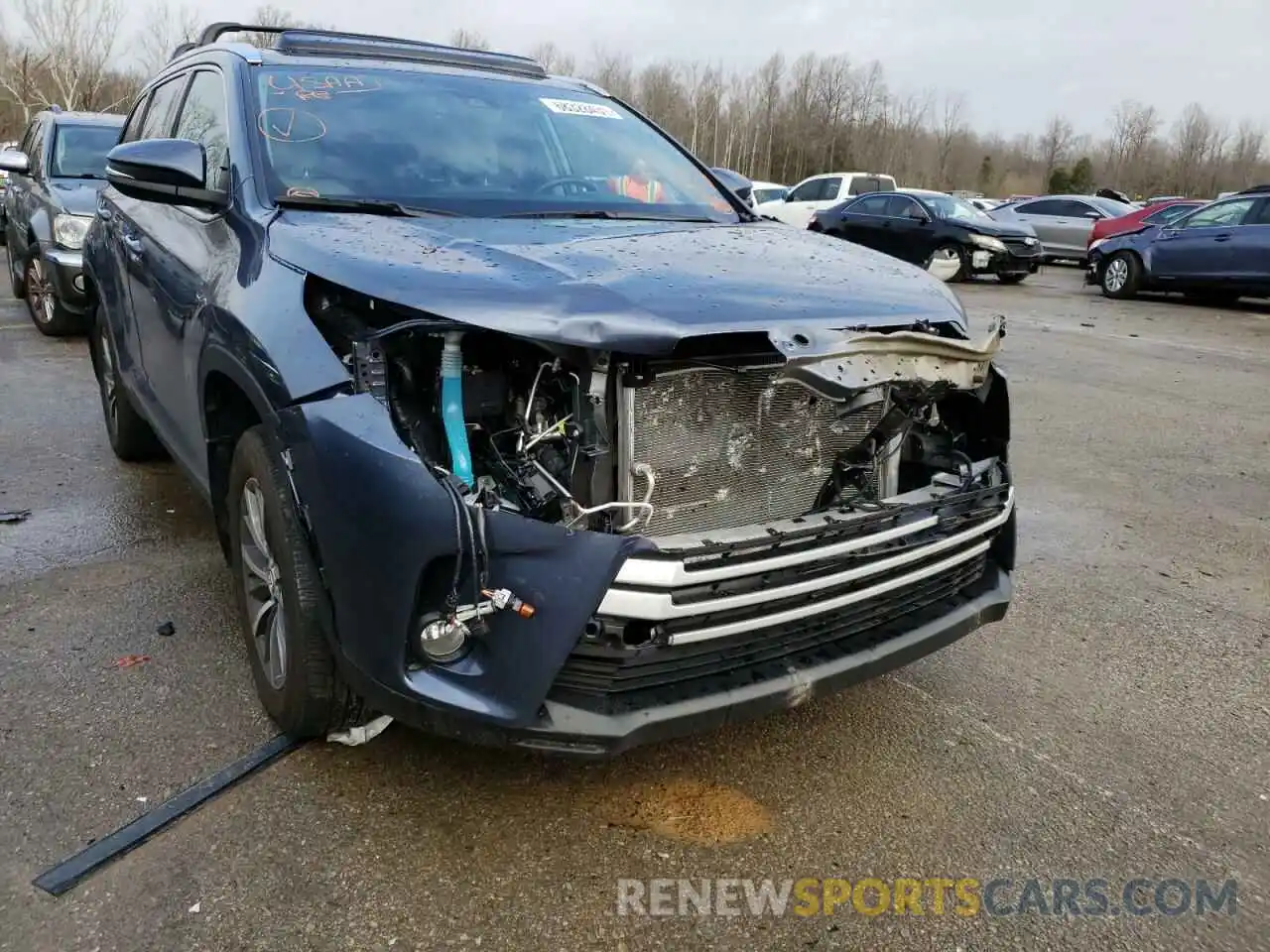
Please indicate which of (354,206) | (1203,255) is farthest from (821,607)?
(1203,255)

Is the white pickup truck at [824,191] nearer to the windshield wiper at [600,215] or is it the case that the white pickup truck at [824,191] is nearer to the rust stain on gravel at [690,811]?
the windshield wiper at [600,215]

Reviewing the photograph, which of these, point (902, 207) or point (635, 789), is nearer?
point (635, 789)

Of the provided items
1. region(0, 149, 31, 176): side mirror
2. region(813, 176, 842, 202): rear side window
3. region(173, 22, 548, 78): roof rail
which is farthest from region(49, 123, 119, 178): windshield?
region(813, 176, 842, 202): rear side window

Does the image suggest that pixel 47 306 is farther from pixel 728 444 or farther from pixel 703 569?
pixel 703 569

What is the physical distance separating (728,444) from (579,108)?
2141mm

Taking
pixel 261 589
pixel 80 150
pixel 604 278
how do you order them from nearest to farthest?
pixel 604 278 → pixel 261 589 → pixel 80 150

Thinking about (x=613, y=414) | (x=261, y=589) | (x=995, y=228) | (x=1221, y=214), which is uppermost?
(x=1221, y=214)

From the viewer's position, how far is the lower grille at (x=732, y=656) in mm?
2146

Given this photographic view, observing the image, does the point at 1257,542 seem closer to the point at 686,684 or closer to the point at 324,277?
the point at 686,684

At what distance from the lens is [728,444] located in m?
2.47

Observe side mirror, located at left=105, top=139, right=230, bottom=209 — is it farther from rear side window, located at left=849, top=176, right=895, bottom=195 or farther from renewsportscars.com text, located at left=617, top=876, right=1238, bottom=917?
rear side window, located at left=849, top=176, right=895, bottom=195

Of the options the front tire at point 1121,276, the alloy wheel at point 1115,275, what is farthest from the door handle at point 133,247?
the alloy wheel at point 1115,275

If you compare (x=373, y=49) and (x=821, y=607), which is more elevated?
(x=373, y=49)

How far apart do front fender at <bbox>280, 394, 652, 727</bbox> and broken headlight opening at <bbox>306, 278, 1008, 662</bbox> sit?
0.14 ft
